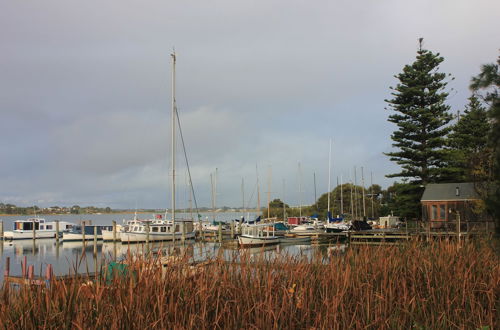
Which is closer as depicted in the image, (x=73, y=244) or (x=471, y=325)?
(x=471, y=325)

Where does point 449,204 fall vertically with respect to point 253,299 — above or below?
above

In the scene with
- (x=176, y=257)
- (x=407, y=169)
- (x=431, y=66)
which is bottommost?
(x=176, y=257)

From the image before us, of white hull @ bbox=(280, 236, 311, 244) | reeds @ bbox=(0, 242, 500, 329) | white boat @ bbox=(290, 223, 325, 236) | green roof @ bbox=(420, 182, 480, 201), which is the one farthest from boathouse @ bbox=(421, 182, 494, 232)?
reeds @ bbox=(0, 242, 500, 329)

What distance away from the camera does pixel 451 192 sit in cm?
3891

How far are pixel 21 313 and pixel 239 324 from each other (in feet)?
8.26

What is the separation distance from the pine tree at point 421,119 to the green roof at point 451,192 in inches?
247

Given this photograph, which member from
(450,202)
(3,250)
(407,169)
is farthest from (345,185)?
(3,250)

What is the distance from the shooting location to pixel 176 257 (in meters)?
6.85

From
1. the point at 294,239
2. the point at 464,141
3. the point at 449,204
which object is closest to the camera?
the point at 449,204

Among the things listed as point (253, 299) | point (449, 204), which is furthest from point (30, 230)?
point (253, 299)

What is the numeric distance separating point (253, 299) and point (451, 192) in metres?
37.8

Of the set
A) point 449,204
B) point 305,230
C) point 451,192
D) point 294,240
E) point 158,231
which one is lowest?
point 294,240

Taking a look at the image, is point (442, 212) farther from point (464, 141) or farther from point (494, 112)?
point (494, 112)

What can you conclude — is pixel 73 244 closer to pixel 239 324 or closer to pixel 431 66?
pixel 431 66
